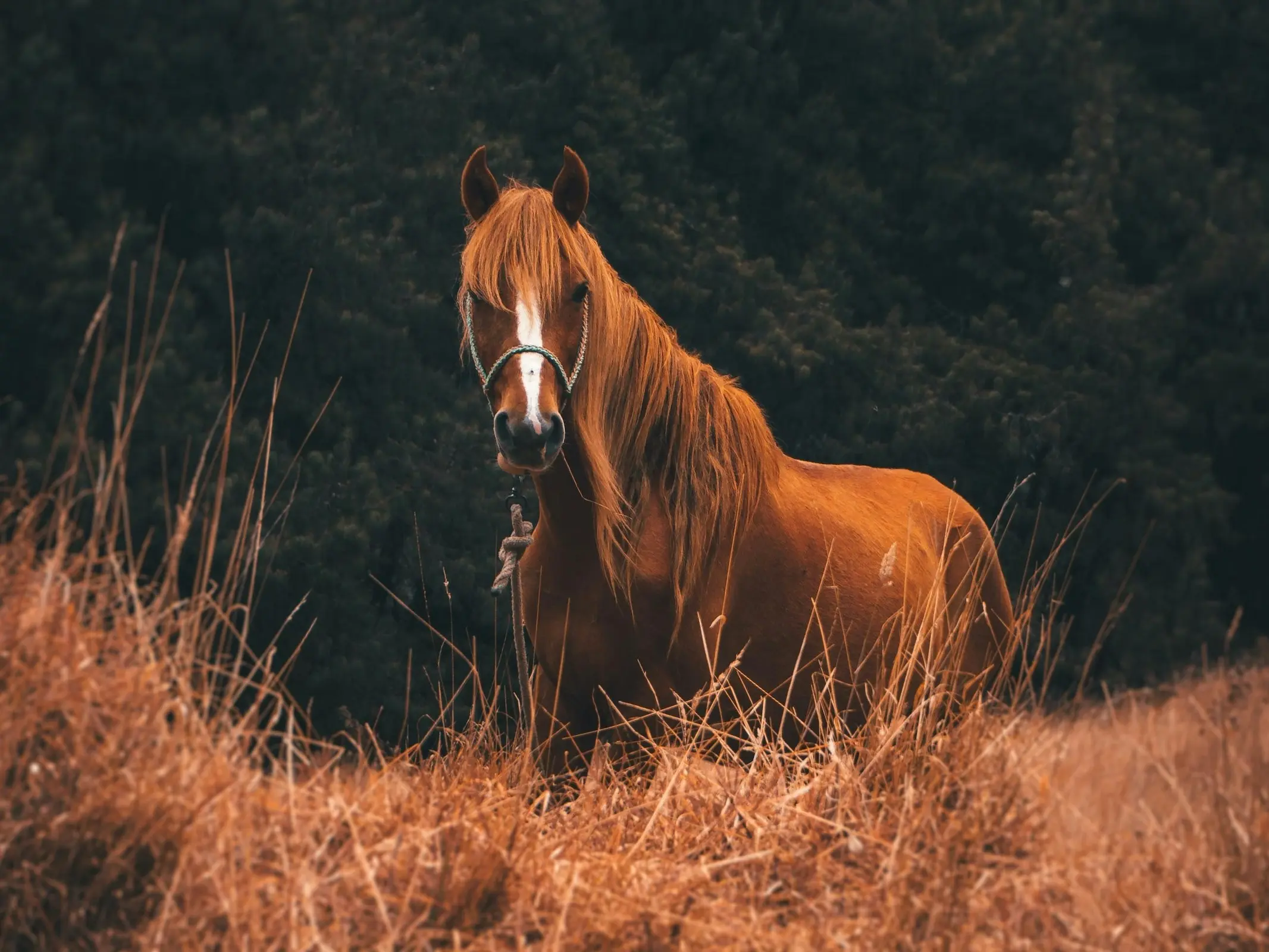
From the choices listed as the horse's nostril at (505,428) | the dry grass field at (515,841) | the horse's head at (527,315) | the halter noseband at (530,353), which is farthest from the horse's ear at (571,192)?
the dry grass field at (515,841)

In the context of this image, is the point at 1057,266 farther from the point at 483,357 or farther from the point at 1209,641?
the point at 483,357

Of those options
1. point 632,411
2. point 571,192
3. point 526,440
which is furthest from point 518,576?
point 571,192

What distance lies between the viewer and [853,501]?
13.9ft

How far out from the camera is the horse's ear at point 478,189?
3443 mm

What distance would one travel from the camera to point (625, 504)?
3.33 meters

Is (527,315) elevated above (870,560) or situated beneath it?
elevated above

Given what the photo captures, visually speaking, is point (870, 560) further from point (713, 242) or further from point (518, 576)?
point (713, 242)

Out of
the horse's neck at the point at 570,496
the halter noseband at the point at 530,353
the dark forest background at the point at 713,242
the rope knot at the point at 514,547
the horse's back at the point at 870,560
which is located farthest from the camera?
the dark forest background at the point at 713,242

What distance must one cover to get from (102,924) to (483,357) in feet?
5.25

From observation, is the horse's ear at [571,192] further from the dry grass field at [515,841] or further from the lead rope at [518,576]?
the dry grass field at [515,841]

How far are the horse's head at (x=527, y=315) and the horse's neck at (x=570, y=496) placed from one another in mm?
170

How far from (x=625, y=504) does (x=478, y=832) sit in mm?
1192

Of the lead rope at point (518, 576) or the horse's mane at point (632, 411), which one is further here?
the lead rope at point (518, 576)

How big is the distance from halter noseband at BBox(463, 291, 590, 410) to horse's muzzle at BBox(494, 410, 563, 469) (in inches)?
5.7
